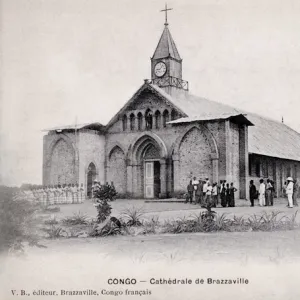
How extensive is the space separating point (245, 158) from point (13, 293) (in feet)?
19.2

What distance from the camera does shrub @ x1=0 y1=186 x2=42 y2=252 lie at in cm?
820

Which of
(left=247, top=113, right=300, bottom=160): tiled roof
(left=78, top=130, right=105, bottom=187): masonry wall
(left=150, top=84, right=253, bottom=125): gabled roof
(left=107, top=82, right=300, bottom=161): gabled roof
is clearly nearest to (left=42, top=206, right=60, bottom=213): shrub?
(left=78, top=130, right=105, bottom=187): masonry wall

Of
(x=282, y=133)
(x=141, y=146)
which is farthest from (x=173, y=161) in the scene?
(x=282, y=133)

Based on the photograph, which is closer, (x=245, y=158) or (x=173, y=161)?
(x=245, y=158)

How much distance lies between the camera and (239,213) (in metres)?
8.95

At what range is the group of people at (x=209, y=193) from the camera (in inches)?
378

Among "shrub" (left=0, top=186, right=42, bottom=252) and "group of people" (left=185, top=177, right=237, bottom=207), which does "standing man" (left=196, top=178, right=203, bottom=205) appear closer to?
"group of people" (left=185, top=177, right=237, bottom=207)

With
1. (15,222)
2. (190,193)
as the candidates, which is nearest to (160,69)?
(190,193)

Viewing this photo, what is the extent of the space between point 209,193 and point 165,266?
9.16 ft

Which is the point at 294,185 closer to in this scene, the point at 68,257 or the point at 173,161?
the point at 173,161

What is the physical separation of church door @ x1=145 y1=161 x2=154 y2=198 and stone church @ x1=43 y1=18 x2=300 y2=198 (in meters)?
0.02

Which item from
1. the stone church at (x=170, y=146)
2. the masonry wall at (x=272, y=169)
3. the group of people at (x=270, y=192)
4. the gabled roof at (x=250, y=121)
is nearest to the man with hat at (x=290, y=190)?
the group of people at (x=270, y=192)

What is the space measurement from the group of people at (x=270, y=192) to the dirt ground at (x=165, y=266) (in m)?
1.92

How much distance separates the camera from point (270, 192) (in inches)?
408
